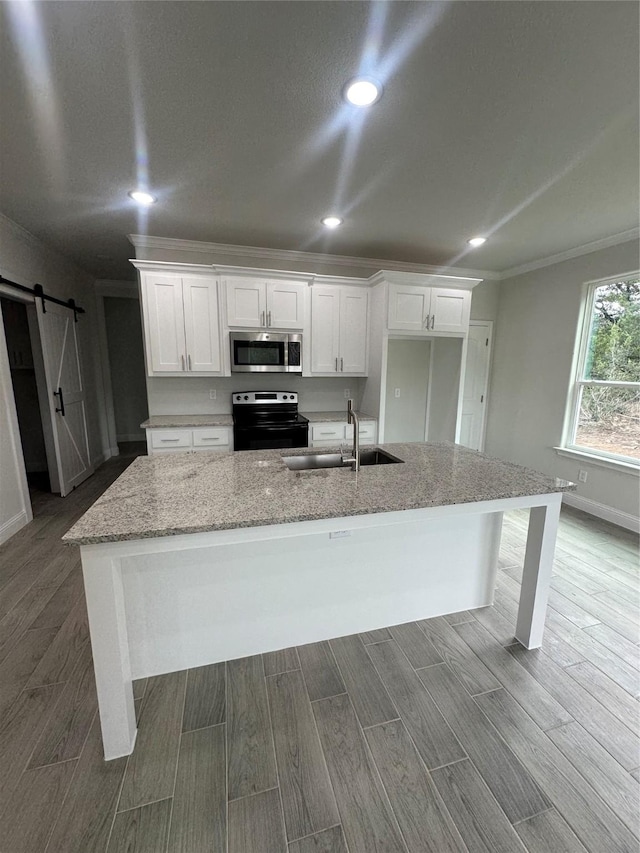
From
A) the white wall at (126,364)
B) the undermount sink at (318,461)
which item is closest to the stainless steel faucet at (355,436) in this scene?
the undermount sink at (318,461)

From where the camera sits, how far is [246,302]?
11.5 ft

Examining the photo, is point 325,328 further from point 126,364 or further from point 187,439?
point 126,364

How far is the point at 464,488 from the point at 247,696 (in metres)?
1.36

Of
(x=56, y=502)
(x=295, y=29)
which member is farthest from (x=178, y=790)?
(x=56, y=502)

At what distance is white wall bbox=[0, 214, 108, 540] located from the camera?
2.97 meters

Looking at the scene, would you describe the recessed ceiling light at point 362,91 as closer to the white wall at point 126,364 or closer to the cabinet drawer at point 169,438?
the cabinet drawer at point 169,438

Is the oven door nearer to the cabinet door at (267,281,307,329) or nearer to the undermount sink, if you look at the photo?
the cabinet door at (267,281,307,329)

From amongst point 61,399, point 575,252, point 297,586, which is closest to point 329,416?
point 297,586

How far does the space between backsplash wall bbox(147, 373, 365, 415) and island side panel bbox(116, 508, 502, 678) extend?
253 cm

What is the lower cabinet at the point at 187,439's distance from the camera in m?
3.37

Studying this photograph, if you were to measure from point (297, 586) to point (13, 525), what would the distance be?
279cm

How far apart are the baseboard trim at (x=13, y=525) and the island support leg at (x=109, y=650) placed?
2381mm

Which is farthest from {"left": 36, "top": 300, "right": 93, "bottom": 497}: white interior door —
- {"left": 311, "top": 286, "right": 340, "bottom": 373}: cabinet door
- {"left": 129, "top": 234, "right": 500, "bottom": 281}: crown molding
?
{"left": 311, "top": 286, "right": 340, "bottom": 373}: cabinet door

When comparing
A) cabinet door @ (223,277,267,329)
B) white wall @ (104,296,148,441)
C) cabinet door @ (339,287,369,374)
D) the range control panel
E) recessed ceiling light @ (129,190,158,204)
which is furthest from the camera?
white wall @ (104,296,148,441)
